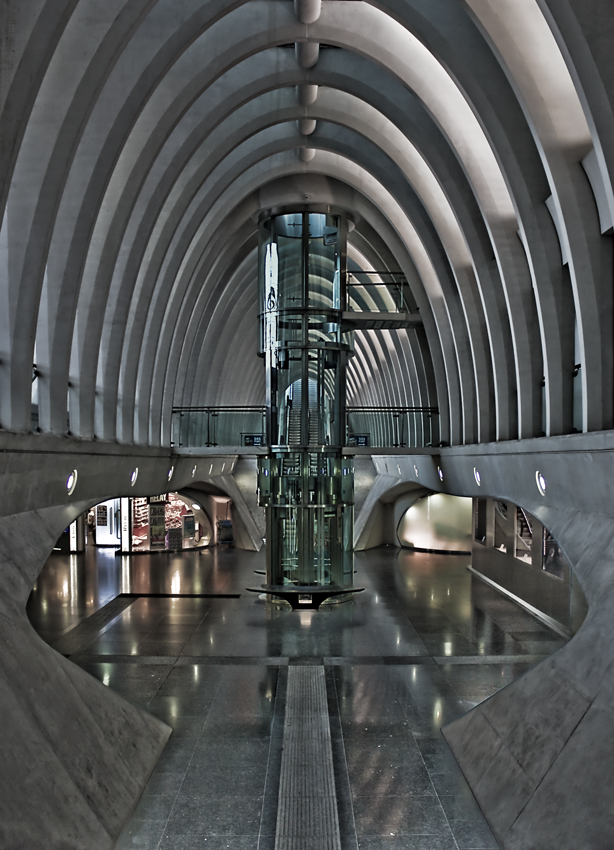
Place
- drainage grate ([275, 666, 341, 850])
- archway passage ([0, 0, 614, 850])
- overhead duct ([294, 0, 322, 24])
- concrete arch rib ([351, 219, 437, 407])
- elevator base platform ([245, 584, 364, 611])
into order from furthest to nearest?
1. concrete arch rib ([351, 219, 437, 407])
2. elevator base platform ([245, 584, 364, 611])
3. overhead duct ([294, 0, 322, 24])
4. drainage grate ([275, 666, 341, 850])
5. archway passage ([0, 0, 614, 850])

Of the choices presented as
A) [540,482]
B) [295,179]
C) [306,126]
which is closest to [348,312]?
[295,179]

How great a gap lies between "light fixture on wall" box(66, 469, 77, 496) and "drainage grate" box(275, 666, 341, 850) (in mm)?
5175

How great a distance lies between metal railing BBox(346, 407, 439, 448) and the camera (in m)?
21.9

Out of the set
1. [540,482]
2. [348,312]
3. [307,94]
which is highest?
[307,94]

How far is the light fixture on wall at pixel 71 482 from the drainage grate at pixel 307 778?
517cm

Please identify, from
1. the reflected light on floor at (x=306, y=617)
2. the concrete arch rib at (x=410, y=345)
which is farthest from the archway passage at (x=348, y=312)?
the reflected light on floor at (x=306, y=617)

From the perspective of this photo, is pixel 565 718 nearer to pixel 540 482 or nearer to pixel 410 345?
pixel 540 482

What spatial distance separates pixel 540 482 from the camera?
12.7m

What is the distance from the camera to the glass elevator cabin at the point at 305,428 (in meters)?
20.8

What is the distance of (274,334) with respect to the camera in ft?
69.4

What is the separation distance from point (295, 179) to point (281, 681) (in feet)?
50.9

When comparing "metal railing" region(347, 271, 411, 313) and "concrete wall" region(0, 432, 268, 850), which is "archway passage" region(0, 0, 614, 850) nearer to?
"concrete wall" region(0, 432, 268, 850)

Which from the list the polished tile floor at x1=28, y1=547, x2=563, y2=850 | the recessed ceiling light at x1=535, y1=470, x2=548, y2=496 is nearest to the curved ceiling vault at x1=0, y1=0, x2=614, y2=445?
the recessed ceiling light at x1=535, y1=470, x2=548, y2=496

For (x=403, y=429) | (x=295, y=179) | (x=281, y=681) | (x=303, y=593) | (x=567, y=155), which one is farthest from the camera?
(x=295, y=179)
